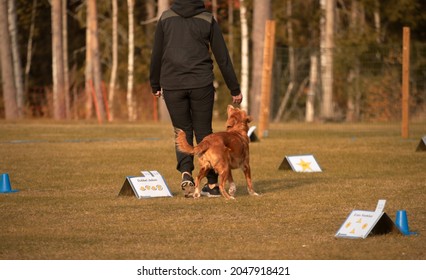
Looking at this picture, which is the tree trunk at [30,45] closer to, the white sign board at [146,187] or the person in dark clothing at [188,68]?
the white sign board at [146,187]

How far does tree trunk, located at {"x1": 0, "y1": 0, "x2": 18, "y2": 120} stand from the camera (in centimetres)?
4528

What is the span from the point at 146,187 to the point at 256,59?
2801 centimetres

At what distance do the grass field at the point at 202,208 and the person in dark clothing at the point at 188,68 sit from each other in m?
0.88

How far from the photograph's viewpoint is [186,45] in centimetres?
1303

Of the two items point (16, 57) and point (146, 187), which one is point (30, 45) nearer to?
point (16, 57)

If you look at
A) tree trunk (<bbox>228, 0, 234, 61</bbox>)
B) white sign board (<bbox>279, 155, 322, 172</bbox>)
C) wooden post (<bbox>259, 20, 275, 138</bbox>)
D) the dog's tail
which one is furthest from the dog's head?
tree trunk (<bbox>228, 0, 234, 61</bbox>)

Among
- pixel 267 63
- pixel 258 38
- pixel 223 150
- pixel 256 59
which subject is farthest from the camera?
pixel 256 59

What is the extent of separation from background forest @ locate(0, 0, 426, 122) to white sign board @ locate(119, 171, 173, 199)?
72.2 feet

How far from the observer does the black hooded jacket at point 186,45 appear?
12992 mm

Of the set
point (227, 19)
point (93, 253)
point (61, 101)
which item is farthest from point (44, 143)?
point (227, 19)

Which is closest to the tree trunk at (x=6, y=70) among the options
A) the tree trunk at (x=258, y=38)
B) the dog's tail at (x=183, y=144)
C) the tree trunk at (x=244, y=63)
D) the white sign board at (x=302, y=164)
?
the tree trunk at (x=244, y=63)

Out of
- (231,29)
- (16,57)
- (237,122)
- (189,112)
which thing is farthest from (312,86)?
(237,122)

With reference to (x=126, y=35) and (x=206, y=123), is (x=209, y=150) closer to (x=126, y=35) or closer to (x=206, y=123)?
(x=206, y=123)

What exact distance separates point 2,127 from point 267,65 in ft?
34.5
